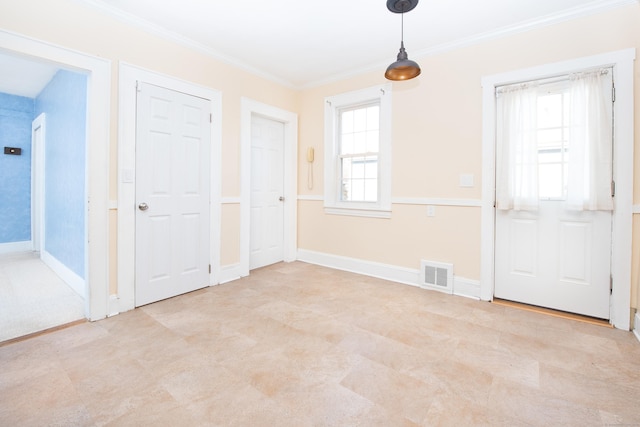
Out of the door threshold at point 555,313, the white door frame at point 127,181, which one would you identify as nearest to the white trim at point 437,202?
the door threshold at point 555,313

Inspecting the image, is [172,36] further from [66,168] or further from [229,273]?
[229,273]

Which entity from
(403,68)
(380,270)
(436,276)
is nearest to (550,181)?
(436,276)

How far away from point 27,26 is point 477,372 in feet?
13.3

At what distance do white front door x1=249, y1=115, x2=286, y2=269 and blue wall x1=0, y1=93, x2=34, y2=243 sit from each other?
431 cm

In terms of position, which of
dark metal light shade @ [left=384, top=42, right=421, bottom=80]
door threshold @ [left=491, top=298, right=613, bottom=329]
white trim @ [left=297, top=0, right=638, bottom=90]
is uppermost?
white trim @ [left=297, top=0, right=638, bottom=90]

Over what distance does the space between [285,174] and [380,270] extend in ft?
6.85

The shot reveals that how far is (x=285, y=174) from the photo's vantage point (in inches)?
183

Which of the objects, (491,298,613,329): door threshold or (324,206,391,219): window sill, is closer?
(491,298,613,329): door threshold

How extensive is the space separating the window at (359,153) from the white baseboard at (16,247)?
17.8ft

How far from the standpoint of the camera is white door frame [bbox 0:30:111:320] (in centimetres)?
253

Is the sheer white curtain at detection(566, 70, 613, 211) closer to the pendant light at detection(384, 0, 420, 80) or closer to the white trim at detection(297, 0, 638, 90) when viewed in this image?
the white trim at detection(297, 0, 638, 90)

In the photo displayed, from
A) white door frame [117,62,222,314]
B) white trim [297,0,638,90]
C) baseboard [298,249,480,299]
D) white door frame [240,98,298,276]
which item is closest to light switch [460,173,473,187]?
baseboard [298,249,480,299]

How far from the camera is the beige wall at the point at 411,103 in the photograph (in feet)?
8.02

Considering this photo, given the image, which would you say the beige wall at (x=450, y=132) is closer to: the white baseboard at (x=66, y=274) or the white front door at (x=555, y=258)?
the white front door at (x=555, y=258)
